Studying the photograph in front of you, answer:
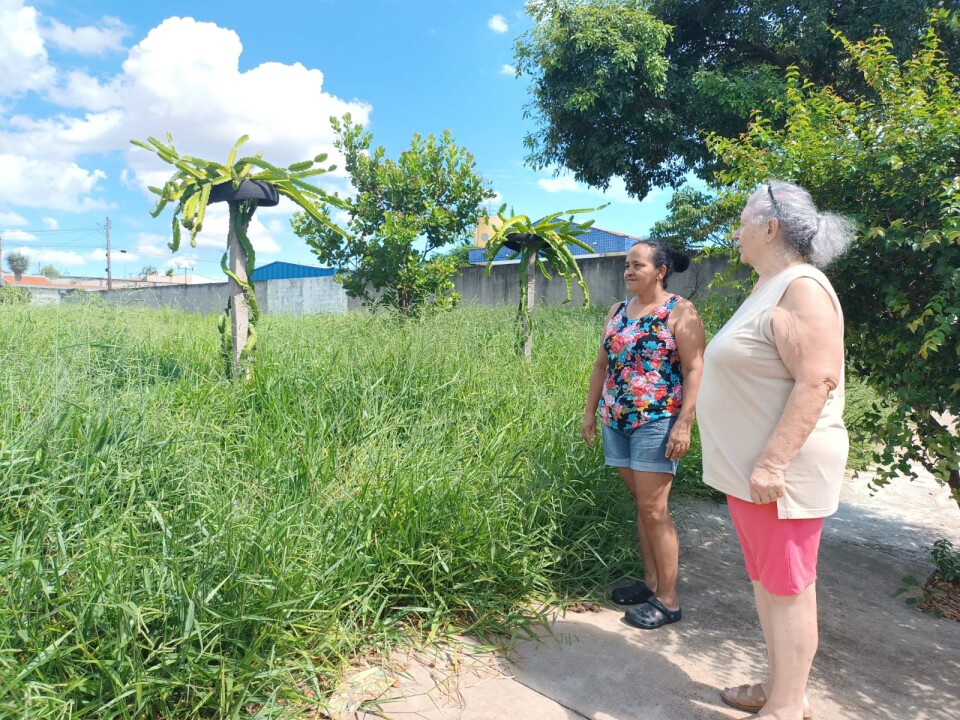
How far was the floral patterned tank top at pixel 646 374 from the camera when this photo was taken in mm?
2891

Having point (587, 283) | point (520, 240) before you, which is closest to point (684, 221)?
point (587, 283)

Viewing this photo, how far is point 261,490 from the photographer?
2.82 m

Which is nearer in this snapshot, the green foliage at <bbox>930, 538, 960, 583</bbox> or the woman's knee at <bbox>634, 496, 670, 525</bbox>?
the woman's knee at <bbox>634, 496, 670, 525</bbox>

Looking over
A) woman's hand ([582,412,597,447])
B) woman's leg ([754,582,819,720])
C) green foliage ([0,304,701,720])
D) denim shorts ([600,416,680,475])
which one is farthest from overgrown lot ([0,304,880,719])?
woman's leg ([754,582,819,720])

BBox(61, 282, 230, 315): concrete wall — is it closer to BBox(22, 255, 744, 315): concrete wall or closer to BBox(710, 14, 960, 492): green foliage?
BBox(22, 255, 744, 315): concrete wall

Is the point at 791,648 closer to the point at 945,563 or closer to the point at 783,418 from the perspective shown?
the point at 783,418

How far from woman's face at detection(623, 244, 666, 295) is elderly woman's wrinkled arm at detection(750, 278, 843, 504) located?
987 millimetres

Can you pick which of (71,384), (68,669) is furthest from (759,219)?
(71,384)

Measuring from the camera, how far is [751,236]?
2242 millimetres

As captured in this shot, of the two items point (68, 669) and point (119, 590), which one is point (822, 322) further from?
point (68, 669)

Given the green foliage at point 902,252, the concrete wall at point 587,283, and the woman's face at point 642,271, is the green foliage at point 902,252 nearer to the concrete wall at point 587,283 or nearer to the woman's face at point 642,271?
the woman's face at point 642,271

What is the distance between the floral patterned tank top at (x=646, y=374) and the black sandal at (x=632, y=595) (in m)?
0.83

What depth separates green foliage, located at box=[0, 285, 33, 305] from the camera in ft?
24.6

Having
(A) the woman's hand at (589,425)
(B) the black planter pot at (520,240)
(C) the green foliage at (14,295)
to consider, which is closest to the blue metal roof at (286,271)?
(C) the green foliage at (14,295)
